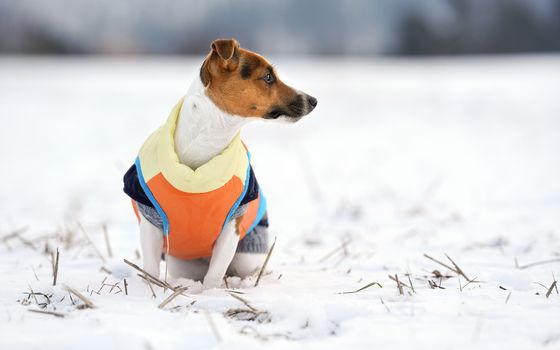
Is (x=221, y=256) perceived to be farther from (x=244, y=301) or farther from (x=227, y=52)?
(x=227, y=52)

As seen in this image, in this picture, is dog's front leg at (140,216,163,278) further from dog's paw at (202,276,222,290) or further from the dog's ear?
the dog's ear

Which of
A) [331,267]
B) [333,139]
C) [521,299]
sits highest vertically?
[521,299]

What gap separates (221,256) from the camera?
11.6ft

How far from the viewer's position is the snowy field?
261 cm

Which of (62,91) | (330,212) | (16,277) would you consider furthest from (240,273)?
(62,91)

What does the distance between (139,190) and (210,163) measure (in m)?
0.44

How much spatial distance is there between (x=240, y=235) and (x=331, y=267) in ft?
2.58

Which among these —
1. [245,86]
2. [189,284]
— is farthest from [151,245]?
[245,86]

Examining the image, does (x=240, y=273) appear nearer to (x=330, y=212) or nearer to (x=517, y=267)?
(x=517, y=267)

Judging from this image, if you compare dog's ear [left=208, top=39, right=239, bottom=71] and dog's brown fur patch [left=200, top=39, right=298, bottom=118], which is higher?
dog's ear [left=208, top=39, right=239, bottom=71]

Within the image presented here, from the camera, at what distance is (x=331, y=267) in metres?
4.16

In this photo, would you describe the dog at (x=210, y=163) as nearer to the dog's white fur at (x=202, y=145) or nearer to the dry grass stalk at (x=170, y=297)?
the dog's white fur at (x=202, y=145)

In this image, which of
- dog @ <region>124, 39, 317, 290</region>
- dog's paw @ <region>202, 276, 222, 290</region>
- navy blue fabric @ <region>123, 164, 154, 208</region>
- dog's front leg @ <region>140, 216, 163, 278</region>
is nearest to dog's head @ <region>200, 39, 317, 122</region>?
dog @ <region>124, 39, 317, 290</region>

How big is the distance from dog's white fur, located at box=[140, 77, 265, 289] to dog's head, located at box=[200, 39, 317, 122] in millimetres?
57
